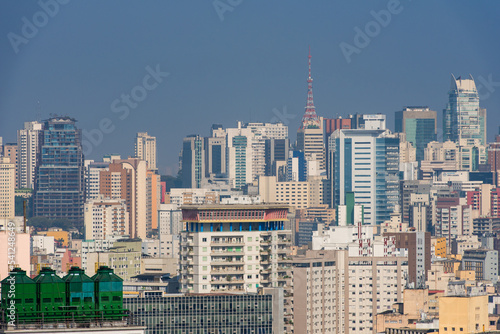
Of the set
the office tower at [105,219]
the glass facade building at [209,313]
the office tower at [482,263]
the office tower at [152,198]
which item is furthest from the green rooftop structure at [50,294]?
the office tower at [152,198]

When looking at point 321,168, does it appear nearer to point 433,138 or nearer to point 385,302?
point 433,138

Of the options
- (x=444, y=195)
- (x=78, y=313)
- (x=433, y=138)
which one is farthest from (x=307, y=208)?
(x=78, y=313)

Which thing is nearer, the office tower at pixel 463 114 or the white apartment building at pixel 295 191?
the white apartment building at pixel 295 191

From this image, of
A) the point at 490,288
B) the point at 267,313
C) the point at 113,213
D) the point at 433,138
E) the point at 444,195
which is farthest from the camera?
the point at 433,138

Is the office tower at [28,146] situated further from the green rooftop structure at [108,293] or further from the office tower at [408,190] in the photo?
the green rooftop structure at [108,293]

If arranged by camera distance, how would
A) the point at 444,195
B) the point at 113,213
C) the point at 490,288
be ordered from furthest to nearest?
the point at 444,195 → the point at 113,213 → the point at 490,288

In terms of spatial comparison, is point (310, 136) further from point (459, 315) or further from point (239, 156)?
point (459, 315)
